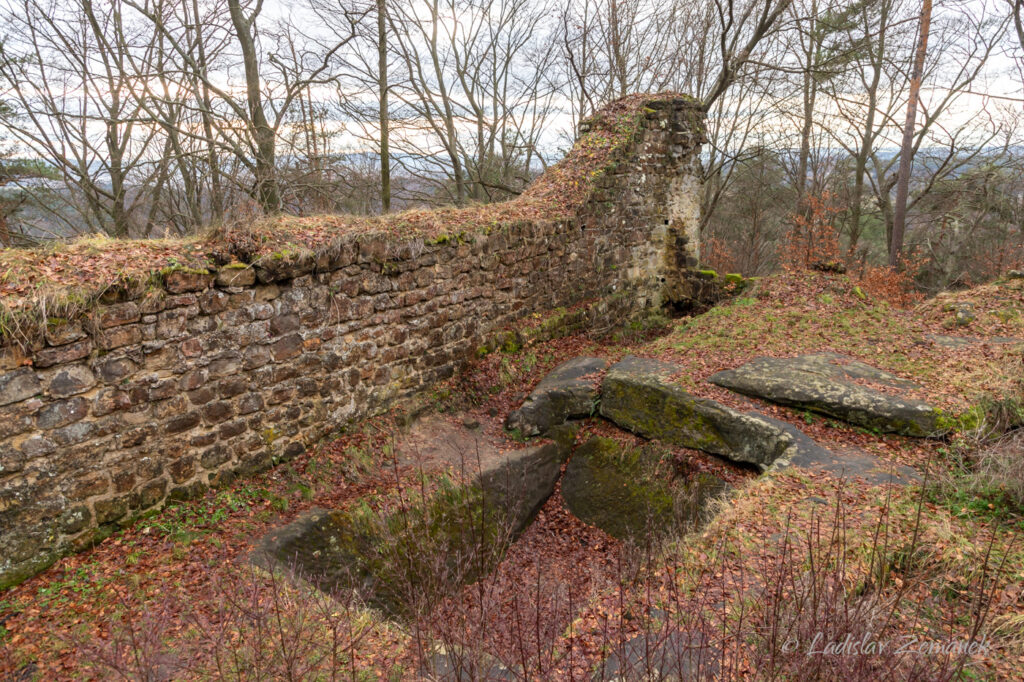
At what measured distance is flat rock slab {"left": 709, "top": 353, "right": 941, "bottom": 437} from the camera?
4926mm

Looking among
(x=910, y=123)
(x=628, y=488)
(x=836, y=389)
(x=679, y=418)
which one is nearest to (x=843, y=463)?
(x=836, y=389)

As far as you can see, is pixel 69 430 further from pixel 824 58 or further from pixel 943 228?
pixel 943 228

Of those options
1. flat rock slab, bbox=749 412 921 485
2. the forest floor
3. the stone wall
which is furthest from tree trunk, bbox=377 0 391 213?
flat rock slab, bbox=749 412 921 485

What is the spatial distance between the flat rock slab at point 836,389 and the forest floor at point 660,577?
15cm

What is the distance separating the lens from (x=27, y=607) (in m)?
3.41

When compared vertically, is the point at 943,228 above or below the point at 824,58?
below

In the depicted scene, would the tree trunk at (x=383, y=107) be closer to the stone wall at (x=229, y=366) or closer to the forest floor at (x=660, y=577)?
the stone wall at (x=229, y=366)

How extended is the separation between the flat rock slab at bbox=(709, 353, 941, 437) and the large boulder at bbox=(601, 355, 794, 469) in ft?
1.60

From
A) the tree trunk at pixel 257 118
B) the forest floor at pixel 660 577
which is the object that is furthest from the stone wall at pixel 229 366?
the tree trunk at pixel 257 118

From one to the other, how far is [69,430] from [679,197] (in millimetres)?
8762

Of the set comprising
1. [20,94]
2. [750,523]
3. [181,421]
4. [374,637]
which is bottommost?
[374,637]

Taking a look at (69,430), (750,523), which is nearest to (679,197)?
(750,523)

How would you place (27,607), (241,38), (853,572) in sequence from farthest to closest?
(241,38), (27,607), (853,572)

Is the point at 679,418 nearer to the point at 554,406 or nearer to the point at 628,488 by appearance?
the point at 628,488
